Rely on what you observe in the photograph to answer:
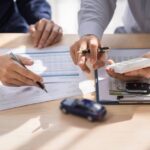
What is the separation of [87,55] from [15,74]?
0.21 metres

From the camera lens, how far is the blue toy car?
816 mm

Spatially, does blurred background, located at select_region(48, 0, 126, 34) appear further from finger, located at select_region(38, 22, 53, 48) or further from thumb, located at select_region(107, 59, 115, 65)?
thumb, located at select_region(107, 59, 115, 65)

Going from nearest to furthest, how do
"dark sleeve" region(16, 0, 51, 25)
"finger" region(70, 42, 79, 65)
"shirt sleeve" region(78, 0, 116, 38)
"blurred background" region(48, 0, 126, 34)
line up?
"finger" region(70, 42, 79, 65), "shirt sleeve" region(78, 0, 116, 38), "dark sleeve" region(16, 0, 51, 25), "blurred background" region(48, 0, 126, 34)

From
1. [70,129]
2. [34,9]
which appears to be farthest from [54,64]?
[34,9]

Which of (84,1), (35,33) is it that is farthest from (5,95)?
(84,1)

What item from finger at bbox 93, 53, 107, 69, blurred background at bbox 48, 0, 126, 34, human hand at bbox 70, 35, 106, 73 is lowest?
blurred background at bbox 48, 0, 126, 34

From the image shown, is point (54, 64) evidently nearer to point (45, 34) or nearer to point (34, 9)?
point (45, 34)

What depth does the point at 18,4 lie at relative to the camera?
158 centimetres

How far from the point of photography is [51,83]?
985mm

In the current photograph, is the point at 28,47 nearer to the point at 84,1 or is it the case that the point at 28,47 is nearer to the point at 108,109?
the point at 84,1

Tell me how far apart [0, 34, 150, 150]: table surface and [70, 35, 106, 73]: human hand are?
0.14 meters

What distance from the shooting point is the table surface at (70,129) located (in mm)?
752

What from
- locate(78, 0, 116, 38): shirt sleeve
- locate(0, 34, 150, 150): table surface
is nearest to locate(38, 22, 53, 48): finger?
locate(78, 0, 116, 38): shirt sleeve

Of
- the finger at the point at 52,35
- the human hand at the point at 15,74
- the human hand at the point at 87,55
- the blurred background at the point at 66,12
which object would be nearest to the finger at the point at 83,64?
→ the human hand at the point at 87,55
